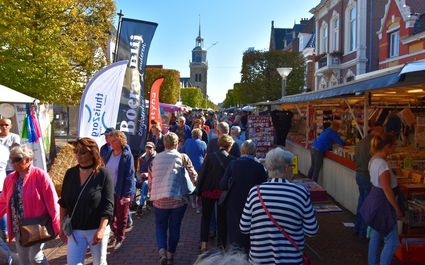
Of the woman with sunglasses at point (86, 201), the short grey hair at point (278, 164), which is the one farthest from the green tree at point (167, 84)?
the short grey hair at point (278, 164)

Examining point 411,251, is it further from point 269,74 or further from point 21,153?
point 269,74

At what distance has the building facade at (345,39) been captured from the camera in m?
25.1

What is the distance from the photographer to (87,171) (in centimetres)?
389

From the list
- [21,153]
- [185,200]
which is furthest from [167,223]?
[21,153]

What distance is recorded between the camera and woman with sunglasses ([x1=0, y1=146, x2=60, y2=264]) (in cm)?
400

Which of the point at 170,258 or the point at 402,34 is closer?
the point at 170,258

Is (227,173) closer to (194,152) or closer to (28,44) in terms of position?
(194,152)

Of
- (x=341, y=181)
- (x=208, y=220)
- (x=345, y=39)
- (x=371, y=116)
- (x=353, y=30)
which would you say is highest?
(x=353, y=30)

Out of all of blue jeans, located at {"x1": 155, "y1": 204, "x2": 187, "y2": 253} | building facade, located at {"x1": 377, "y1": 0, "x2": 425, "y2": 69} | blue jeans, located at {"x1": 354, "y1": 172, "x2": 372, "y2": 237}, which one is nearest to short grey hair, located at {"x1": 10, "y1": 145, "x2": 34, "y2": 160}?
blue jeans, located at {"x1": 155, "y1": 204, "x2": 187, "y2": 253}

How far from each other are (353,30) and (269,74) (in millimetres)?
8792

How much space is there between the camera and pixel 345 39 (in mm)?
28328

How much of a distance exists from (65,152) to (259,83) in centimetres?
2517

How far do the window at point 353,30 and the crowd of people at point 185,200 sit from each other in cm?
2236

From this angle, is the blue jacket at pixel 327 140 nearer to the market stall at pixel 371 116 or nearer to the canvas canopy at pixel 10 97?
the market stall at pixel 371 116
